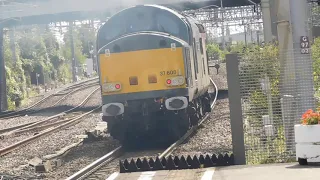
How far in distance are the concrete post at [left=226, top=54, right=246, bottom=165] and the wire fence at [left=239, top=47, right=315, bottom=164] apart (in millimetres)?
284

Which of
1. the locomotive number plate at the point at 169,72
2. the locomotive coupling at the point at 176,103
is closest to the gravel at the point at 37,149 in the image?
the locomotive coupling at the point at 176,103

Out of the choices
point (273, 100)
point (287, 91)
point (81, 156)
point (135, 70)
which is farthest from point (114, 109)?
point (287, 91)

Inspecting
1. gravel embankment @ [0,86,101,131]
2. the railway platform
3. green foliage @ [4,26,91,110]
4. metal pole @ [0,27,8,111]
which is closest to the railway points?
the railway platform

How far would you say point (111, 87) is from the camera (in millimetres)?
15734

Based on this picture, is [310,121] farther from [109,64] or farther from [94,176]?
[109,64]

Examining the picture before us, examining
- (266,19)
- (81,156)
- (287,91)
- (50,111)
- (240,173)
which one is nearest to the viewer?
(240,173)

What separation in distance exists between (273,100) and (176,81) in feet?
13.8

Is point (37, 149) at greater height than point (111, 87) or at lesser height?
lesser

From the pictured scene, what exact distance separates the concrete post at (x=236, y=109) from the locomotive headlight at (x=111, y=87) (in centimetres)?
500

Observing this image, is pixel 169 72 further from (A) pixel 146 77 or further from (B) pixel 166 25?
(B) pixel 166 25

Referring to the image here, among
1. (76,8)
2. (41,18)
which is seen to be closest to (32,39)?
(41,18)

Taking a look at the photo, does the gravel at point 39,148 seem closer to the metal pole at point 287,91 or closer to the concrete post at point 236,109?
the concrete post at point 236,109

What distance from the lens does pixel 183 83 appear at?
15.6 meters

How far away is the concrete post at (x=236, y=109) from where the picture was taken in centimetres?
1113
